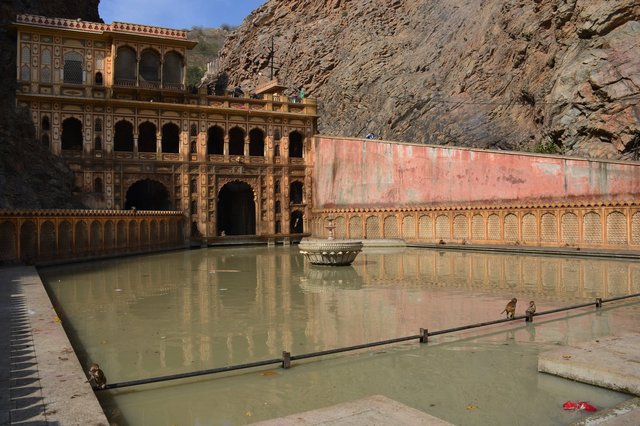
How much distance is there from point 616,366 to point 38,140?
3403 cm

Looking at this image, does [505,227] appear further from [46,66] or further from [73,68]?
[46,66]

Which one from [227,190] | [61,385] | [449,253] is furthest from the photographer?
[227,190]

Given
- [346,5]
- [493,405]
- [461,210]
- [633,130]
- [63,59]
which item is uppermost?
[346,5]

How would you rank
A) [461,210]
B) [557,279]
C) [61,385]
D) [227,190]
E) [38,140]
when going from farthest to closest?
1. [227,190]
2. [38,140]
3. [461,210]
4. [557,279]
5. [61,385]

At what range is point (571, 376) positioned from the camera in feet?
21.5

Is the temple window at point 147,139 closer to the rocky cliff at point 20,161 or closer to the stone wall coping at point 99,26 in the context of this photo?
the stone wall coping at point 99,26

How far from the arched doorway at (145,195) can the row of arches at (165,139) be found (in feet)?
10.0

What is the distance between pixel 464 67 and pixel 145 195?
27548 millimetres

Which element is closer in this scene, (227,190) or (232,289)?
(232,289)

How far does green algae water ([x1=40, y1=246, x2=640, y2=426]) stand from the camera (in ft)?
19.7

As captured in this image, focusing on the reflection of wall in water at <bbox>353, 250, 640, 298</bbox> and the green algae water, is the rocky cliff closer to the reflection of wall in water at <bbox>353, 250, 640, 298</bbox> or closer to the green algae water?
the green algae water

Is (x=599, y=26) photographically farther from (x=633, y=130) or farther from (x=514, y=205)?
(x=514, y=205)

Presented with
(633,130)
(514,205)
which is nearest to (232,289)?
(514,205)

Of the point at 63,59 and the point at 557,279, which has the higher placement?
the point at 63,59
